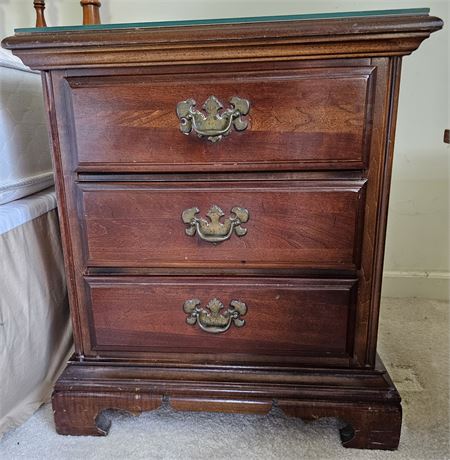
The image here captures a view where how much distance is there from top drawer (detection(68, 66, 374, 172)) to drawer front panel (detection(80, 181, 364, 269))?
0.04 m

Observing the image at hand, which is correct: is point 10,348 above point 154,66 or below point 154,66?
below

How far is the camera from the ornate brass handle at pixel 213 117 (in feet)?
2.09

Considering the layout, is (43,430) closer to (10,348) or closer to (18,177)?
(10,348)

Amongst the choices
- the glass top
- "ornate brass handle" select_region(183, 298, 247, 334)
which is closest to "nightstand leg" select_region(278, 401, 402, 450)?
"ornate brass handle" select_region(183, 298, 247, 334)

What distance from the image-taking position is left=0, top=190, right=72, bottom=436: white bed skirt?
2.57 feet

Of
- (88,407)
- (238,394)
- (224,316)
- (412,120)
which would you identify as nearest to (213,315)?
(224,316)

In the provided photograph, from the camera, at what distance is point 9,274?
0.79 meters

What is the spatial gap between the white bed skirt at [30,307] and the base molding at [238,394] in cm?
9

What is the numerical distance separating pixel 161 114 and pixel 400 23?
0.35 metres

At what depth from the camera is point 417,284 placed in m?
1.32

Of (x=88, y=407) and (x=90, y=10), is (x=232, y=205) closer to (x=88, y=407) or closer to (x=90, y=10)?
(x=88, y=407)

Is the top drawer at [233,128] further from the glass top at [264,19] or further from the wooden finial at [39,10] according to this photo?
the wooden finial at [39,10]

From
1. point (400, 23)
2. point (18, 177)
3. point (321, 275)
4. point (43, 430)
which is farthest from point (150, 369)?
point (400, 23)

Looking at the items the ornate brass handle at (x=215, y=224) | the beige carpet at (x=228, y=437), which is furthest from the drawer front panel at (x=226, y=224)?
the beige carpet at (x=228, y=437)
